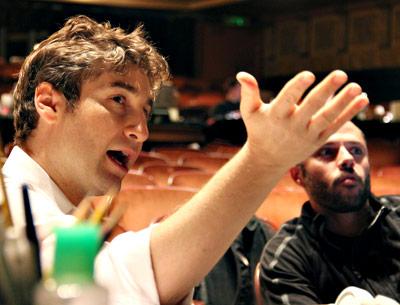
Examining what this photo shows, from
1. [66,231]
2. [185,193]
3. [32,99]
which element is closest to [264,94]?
[185,193]

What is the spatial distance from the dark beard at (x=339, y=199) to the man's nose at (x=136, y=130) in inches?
54.3

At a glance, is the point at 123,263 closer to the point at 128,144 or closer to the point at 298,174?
the point at 128,144

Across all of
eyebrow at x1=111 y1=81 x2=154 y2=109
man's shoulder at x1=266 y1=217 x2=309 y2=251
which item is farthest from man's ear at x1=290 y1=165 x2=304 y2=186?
eyebrow at x1=111 y1=81 x2=154 y2=109

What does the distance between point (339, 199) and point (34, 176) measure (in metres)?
1.46

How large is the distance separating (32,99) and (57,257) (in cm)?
89

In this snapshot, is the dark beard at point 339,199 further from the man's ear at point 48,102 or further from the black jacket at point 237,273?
the man's ear at point 48,102

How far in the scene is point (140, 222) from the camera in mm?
2824

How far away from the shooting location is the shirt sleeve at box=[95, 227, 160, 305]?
99cm

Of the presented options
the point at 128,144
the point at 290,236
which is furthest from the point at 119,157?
the point at 290,236

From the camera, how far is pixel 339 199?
2531 mm

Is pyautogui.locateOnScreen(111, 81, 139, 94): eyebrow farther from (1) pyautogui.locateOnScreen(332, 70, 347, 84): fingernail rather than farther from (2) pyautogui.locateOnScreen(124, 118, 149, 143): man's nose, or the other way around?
(1) pyautogui.locateOnScreen(332, 70, 347, 84): fingernail

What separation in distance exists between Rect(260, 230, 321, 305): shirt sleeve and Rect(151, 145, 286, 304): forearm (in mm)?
1262

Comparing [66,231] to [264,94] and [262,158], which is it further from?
[264,94]

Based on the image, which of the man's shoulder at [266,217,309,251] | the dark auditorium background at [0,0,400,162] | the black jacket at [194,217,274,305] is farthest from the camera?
the dark auditorium background at [0,0,400,162]
